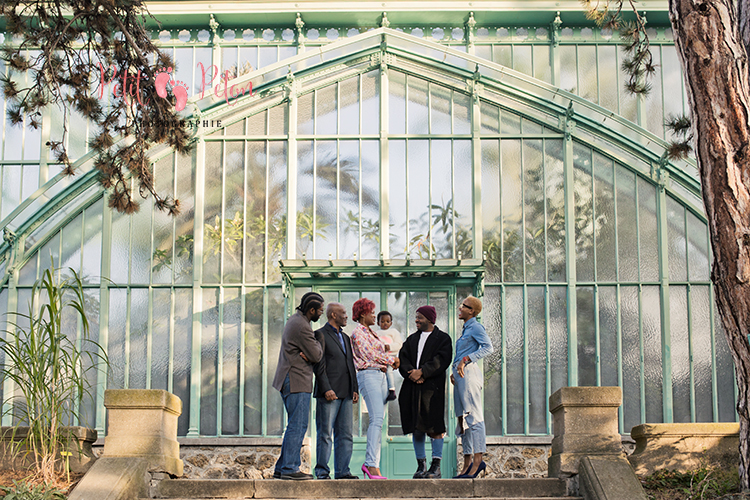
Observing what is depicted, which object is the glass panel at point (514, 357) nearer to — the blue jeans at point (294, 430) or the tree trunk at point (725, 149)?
the blue jeans at point (294, 430)

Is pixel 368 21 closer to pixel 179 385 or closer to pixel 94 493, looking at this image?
pixel 179 385

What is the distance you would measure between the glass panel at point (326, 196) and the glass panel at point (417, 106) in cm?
103

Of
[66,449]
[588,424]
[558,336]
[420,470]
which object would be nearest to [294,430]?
[420,470]

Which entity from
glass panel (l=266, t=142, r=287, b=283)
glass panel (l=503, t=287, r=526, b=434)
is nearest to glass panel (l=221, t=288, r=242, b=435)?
glass panel (l=266, t=142, r=287, b=283)

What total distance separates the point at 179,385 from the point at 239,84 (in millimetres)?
4344

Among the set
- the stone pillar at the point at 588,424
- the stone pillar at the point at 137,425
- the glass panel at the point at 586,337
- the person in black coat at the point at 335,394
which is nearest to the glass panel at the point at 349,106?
the glass panel at the point at 586,337

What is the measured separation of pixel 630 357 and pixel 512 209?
261 cm

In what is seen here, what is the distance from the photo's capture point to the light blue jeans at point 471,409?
857 cm

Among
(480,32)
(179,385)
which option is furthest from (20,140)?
(480,32)

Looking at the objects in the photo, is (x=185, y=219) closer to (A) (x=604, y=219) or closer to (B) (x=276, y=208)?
(B) (x=276, y=208)

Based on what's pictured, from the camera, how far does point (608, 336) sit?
1208 centimetres

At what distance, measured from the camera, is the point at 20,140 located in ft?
43.9

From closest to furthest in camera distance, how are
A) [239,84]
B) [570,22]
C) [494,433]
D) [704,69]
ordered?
[704,69], [494,433], [239,84], [570,22]

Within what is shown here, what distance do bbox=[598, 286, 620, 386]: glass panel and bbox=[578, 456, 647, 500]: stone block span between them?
13.7 ft
